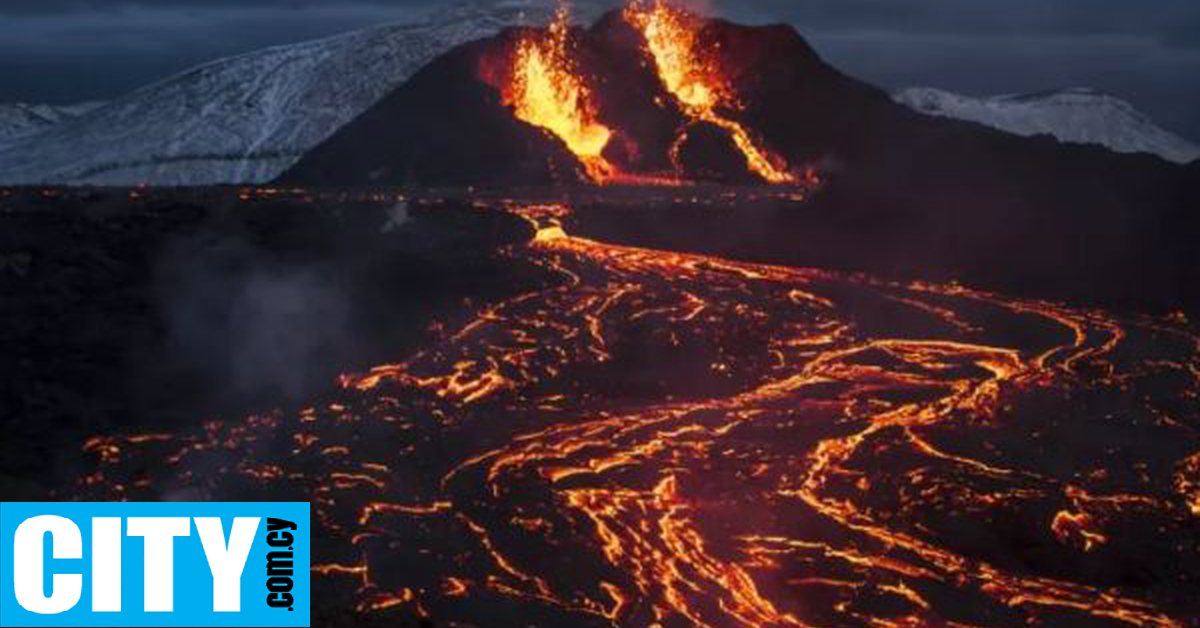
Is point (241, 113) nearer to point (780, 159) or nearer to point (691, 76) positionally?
point (691, 76)

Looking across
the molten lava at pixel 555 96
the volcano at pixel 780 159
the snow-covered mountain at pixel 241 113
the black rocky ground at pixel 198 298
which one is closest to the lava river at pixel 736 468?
the black rocky ground at pixel 198 298

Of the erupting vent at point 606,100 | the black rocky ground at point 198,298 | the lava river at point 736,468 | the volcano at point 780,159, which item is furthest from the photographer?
the erupting vent at point 606,100

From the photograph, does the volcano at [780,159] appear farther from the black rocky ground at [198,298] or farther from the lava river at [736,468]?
the black rocky ground at [198,298]

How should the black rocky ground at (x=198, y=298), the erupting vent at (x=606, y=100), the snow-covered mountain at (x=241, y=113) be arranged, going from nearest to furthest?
the black rocky ground at (x=198, y=298) → the erupting vent at (x=606, y=100) → the snow-covered mountain at (x=241, y=113)

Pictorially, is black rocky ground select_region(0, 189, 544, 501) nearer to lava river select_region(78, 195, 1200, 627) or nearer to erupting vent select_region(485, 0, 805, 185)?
lava river select_region(78, 195, 1200, 627)

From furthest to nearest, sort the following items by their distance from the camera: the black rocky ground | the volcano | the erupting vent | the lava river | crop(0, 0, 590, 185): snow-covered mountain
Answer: crop(0, 0, 590, 185): snow-covered mountain, the erupting vent, the volcano, the black rocky ground, the lava river

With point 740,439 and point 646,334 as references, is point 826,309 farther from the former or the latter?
point 740,439

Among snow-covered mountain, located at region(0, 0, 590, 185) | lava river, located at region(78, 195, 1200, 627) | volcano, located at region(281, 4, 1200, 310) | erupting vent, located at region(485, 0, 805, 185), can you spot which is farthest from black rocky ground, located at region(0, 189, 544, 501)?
snow-covered mountain, located at region(0, 0, 590, 185)
